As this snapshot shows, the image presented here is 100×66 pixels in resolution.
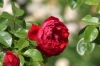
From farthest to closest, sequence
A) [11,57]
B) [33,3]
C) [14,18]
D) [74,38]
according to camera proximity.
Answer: [33,3]
[74,38]
[14,18]
[11,57]

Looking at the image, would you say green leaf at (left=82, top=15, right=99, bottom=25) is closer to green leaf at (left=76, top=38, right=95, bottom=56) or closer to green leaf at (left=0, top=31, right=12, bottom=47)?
green leaf at (left=76, top=38, right=95, bottom=56)

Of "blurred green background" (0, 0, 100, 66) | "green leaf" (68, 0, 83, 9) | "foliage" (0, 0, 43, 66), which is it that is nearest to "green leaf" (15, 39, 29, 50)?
"foliage" (0, 0, 43, 66)

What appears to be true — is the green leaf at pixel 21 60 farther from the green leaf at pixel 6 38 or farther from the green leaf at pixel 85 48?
the green leaf at pixel 85 48

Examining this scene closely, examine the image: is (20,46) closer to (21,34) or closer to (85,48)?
(21,34)

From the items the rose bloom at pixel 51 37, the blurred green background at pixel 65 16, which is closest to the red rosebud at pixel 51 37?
the rose bloom at pixel 51 37

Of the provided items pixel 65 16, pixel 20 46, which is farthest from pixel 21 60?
pixel 65 16

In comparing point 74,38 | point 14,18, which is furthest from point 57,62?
point 14,18

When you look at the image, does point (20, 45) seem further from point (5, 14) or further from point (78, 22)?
point (78, 22)
